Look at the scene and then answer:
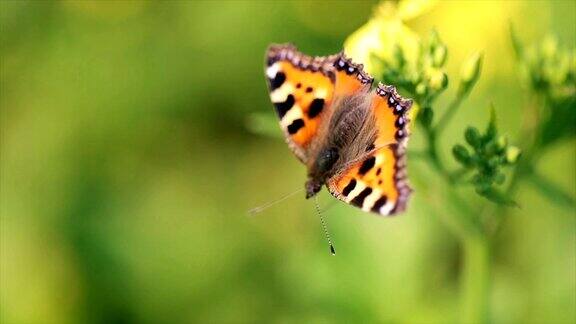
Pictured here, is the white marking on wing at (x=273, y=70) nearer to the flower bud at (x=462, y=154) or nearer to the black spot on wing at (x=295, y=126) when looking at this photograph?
the black spot on wing at (x=295, y=126)

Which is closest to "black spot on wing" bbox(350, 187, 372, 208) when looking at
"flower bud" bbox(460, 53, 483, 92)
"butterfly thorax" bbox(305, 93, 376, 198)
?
"butterfly thorax" bbox(305, 93, 376, 198)

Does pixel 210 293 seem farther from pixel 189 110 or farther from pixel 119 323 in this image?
pixel 189 110

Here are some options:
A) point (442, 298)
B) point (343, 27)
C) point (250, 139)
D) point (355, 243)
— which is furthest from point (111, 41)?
point (442, 298)

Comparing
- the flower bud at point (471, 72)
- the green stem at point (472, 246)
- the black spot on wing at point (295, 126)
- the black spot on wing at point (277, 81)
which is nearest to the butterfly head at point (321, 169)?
the black spot on wing at point (295, 126)

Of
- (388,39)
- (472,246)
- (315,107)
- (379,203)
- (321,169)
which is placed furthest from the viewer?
(388,39)

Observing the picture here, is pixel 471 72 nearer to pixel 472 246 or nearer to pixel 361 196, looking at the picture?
pixel 472 246

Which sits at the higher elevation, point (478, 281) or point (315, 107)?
point (315, 107)

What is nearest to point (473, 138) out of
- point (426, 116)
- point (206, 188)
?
point (426, 116)
